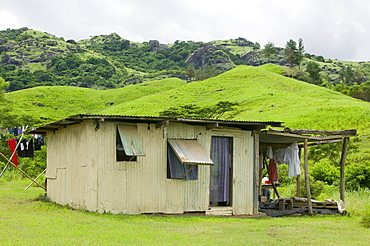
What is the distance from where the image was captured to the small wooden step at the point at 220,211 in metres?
12.3

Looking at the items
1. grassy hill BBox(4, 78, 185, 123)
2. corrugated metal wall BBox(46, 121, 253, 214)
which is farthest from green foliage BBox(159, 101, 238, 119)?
corrugated metal wall BBox(46, 121, 253, 214)

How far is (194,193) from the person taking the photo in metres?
12.3

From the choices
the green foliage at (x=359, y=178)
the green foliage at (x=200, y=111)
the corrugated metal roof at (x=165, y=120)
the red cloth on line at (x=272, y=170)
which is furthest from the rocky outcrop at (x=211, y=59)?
the corrugated metal roof at (x=165, y=120)

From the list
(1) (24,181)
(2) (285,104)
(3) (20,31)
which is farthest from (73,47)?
(1) (24,181)

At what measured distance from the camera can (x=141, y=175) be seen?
11.8 metres

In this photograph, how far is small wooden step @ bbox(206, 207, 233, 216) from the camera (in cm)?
1230

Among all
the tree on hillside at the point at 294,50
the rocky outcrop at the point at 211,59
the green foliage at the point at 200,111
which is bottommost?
the green foliage at the point at 200,111

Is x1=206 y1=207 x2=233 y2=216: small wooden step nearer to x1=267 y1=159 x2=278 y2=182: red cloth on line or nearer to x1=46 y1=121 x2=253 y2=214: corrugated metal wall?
x1=46 y1=121 x2=253 y2=214: corrugated metal wall

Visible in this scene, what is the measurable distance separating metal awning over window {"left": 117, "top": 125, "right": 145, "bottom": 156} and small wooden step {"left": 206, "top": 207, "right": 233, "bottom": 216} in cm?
259

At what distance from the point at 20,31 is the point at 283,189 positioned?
15284 centimetres

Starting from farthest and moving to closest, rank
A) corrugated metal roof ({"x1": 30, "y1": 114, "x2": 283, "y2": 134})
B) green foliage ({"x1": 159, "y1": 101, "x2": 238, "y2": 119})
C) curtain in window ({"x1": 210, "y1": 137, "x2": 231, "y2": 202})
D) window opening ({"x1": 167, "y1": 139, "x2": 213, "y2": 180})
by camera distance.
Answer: green foliage ({"x1": 159, "y1": 101, "x2": 238, "y2": 119}) → curtain in window ({"x1": 210, "y1": 137, "x2": 231, "y2": 202}) → window opening ({"x1": 167, "y1": 139, "x2": 213, "y2": 180}) → corrugated metal roof ({"x1": 30, "y1": 114, "x2": 283, "y2": 134})

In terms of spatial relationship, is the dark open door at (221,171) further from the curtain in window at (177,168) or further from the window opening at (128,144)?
the window opening at (128,144)

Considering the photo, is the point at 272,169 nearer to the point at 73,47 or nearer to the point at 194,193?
the point at 194,193

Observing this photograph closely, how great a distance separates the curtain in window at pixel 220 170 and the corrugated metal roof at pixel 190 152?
0.75m
